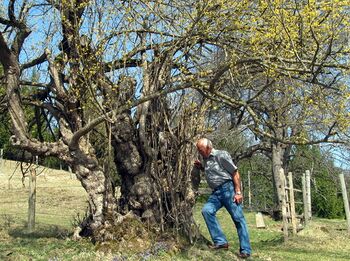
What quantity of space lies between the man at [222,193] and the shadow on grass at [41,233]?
3034mm

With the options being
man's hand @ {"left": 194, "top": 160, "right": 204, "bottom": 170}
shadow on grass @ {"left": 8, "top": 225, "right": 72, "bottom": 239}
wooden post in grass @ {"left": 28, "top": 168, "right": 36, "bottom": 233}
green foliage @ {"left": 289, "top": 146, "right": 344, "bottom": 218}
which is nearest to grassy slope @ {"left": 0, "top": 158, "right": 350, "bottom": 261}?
shadow on grass @ {"left": 8, "top": 225, "right": 72, "bottom": 239}

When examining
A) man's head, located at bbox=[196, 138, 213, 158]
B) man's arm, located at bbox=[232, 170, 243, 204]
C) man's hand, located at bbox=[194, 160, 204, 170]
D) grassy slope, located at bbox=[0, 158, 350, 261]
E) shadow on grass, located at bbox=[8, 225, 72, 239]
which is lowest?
grassy slope, located at bbox=[0, 158, 350, 261]

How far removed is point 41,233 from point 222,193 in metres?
4.84

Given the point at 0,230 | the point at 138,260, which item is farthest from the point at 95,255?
the point at 0,230

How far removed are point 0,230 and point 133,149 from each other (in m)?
4.11

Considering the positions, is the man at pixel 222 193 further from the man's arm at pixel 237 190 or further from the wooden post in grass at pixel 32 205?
the wooden post in grass at pixel 32 205

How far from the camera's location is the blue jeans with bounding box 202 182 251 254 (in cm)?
695

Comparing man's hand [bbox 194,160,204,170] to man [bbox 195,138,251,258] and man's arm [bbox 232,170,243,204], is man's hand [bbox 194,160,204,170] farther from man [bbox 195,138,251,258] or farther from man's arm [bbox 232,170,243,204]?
Result: man's arm [bbox 232,170,243,204]

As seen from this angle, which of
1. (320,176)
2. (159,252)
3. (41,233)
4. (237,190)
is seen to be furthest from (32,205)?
(320,176)

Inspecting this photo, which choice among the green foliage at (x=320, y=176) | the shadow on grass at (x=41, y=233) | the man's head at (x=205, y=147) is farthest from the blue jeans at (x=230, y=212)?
the green foliage at (x=320, y=176)

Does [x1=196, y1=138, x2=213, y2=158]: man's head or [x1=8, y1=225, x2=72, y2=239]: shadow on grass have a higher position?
[x1=196, y1=138, x2=213, y2=158]: man's head

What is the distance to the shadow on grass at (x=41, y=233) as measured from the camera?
9223mm

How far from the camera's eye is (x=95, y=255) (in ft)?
22.1

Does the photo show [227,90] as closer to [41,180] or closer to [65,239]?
[65,239]
